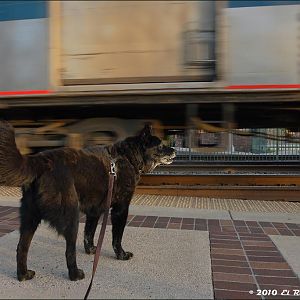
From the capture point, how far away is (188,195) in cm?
861

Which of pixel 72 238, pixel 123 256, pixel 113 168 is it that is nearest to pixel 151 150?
pixel 113 168

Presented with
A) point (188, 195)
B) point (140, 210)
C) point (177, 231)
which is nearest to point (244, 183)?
point (188, 195)

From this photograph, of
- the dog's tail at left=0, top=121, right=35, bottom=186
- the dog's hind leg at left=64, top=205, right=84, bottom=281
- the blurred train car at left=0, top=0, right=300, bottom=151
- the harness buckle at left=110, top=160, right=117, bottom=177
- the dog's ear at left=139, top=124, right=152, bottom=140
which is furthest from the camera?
the blurred train car at left=0, top=0, right=300, bottom=151

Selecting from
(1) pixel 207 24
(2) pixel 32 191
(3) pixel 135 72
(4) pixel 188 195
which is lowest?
(4) pixel 188 195

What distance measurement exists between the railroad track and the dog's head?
4053mm

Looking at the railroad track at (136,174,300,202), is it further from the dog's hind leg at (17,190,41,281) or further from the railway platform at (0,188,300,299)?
the dog's hind leg at (17,190,41,281)

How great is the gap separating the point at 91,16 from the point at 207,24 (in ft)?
4.68

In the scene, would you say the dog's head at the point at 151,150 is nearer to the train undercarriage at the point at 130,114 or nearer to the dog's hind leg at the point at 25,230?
the train undercarriage at the point at 130,114

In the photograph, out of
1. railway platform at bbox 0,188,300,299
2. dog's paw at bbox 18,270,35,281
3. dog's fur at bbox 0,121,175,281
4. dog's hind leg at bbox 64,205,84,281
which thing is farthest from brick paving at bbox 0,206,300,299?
dog's paw at bbox 18,270,35,281

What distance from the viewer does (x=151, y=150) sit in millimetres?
4535

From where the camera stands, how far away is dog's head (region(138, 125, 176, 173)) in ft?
14.8

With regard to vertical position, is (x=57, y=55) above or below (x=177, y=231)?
above

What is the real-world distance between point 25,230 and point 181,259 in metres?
1.63

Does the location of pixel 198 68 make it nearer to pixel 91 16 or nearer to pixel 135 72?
pixel 135 72
